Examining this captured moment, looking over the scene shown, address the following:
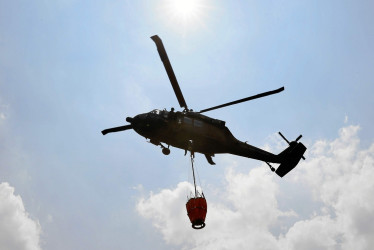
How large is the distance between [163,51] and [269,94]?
5.78m

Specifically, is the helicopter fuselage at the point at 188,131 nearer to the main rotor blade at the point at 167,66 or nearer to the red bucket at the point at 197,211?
the main rotor blade at the point at 167,66

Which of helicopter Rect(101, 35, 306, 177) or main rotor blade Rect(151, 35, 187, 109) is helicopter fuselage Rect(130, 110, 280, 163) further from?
main rotor blade Rect(151, 35, 187, 109)

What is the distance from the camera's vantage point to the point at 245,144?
18.5 metres

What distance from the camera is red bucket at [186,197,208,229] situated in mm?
13644

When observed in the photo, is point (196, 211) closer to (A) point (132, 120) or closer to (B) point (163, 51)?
(A) point (132, 120)

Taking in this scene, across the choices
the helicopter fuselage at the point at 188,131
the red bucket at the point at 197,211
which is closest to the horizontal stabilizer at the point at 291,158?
the helicopter fuselage at the point at 188,131

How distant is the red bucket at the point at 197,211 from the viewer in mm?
13644

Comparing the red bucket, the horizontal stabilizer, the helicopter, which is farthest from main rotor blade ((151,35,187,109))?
the horizontal stabilizer

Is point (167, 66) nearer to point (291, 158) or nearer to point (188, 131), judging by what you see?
point (188, 131)

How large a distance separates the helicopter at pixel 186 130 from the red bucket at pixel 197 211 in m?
3.44

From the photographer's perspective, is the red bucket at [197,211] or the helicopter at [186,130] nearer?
the red bucket at [197,211]

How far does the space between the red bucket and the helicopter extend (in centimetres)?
344

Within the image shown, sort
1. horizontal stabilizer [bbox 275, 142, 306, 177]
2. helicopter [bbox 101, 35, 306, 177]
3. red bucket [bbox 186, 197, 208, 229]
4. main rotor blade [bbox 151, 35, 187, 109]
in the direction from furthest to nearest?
horizontal stabilizer [bbox 275, 142, 306, 177] < helicopter [bbox 101, 35, 306, 177] < main rotor blade [bbox 151, 35, 187, 109] < red bucket [bbox 186, 197, 208, 229]

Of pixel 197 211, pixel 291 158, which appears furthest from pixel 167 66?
pixel 291 158
